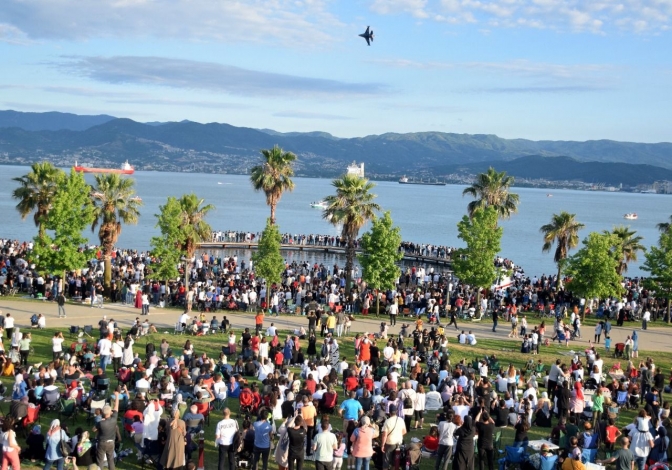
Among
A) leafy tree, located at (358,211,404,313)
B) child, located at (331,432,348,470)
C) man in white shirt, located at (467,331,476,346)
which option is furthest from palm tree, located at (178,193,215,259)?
child, located at (331,432,348,470)

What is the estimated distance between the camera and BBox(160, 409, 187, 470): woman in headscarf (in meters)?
11.2

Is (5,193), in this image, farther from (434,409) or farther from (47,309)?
(434,409)

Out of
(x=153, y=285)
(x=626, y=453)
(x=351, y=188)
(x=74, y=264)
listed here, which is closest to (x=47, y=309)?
(x=74, y=264)

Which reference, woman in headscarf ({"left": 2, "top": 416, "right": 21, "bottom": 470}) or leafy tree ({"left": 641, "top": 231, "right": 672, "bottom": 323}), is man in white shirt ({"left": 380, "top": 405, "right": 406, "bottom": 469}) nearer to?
woman in headscarf ({"left": 2, "top": 416, "right": 21, "bottom": 470})

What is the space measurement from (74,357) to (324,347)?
698 cm

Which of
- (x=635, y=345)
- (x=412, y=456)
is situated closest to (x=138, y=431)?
(x=412, y=456)

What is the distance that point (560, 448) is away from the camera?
1332 centimetres

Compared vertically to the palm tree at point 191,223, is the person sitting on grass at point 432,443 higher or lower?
lower

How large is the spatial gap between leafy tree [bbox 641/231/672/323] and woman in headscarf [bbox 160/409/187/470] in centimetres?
2806

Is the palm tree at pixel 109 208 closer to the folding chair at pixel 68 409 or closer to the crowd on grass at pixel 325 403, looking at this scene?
the crowd on grass at pixel 325 403

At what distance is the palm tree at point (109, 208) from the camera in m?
32.5

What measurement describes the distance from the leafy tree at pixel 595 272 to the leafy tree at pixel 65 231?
22.1 m

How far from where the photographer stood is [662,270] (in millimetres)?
33531

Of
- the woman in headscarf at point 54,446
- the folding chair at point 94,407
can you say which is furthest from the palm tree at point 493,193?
the woman in headscarf at point 54,446
